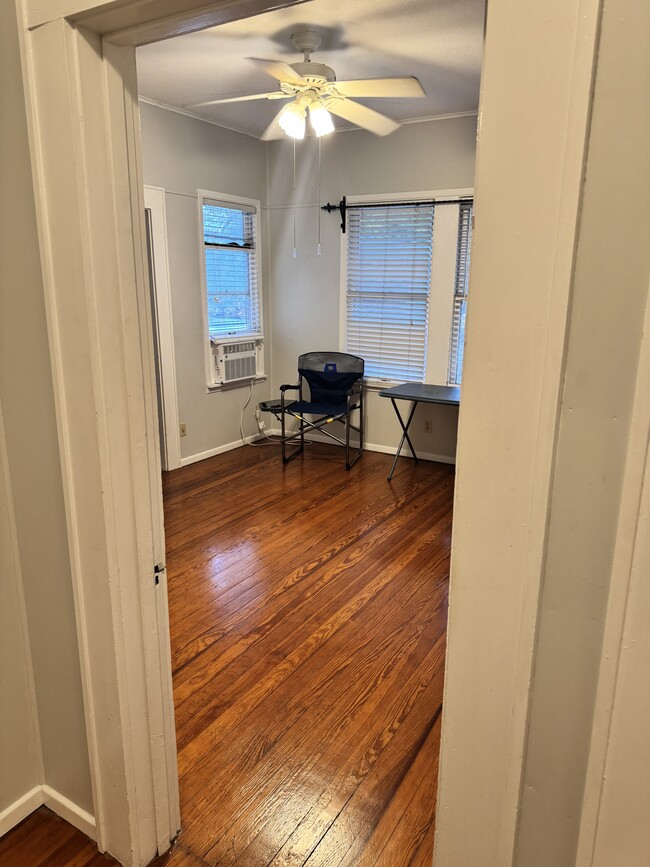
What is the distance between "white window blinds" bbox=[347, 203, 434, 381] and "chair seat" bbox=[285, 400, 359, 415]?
1.57ft

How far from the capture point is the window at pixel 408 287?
15.1ft

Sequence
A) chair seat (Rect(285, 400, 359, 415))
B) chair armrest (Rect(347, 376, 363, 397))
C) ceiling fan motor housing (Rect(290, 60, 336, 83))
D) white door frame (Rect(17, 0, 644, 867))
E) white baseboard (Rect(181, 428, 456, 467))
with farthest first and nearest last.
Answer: chair armrest (Rect(347, 376, 363, 397)), white baseboard (Rect(181, 428, 456, 467)), chair seat (Rect(285, 400, 359, 415)), ceiling fan motor housing (Rect(290, 60, 336, 83)), white door frame (Rect(17, 0, 644, 867))

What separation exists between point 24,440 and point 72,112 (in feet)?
2.47

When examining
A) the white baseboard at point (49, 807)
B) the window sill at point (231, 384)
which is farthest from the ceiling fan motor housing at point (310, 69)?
the white baseboard at point (49, 807)

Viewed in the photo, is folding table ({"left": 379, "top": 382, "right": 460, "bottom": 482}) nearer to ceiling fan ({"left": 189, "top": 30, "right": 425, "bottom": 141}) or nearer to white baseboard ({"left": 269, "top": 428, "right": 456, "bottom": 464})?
white baseboard ({"left": 269, "top": 428, "right": 456, "bottom": 464})

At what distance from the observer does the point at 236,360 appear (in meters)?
5.14

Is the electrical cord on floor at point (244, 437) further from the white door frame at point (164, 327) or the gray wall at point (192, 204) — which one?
the white door frame at point (164, 327)

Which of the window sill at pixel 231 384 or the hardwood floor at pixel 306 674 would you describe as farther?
the window sill at pixel 231 384

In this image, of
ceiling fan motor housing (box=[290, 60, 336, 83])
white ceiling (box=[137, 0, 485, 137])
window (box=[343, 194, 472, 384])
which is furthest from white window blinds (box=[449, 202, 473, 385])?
ceiling fan motor housing (box=[290, 60, 336, 83])

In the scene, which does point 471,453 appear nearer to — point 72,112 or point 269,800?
point 72,112

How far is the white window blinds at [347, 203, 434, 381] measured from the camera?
4.72 meters

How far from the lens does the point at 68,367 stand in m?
1.29

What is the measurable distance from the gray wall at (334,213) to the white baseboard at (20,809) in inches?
148

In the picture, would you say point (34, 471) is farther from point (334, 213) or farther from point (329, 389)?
point (334, 213)
